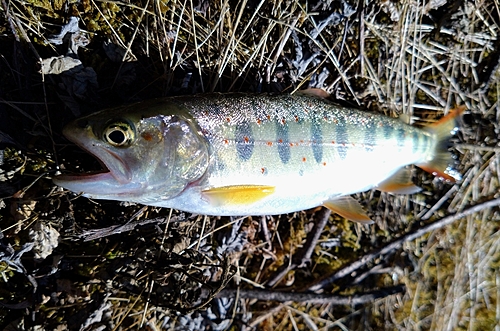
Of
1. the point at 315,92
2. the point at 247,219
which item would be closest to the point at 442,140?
the point at 315,92

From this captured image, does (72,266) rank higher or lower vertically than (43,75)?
lower

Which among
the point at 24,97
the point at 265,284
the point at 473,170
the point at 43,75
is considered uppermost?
the point at 43,75

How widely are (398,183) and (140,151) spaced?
2219 millimetres

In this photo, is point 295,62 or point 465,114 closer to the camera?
point 295,62

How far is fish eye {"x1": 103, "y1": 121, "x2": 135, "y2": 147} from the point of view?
2285 mm

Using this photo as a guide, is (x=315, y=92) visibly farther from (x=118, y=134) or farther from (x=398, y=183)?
(x=118, y=134)

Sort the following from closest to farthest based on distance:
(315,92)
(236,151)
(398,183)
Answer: (236,151) < (315,92) < (398,183)

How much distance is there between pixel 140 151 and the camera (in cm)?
233

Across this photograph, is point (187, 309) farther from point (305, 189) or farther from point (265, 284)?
point (305, 189)

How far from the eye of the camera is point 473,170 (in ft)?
12.8

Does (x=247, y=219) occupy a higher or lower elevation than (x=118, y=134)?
lower

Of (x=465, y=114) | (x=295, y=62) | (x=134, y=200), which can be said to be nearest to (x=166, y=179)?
(x=134, y=200)

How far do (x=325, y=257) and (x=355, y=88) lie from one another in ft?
5.64

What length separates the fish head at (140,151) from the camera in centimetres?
229
